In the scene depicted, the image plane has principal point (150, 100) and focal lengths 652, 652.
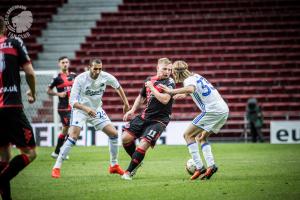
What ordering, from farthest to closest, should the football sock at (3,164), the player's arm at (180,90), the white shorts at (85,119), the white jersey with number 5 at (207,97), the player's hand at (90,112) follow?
1. the white shorts at (85,119)
2. the player's hand at (90,112)
3. the white jersey with number 5 at (207,97)
4. the player's arm at (180,90)
5. the football sock at (3,164)

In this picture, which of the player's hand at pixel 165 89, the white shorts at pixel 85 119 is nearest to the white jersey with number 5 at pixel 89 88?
the white shorts at pixel 85 119

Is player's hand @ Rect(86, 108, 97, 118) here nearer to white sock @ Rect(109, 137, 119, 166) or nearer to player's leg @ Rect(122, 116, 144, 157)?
player's leg @ Rect(122, 116, 144, 157)

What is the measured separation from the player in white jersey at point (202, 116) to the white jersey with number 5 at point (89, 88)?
5.34 feet

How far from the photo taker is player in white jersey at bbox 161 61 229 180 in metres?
10.8

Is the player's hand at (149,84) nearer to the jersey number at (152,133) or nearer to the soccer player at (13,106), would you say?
the jersey number at (152,133)

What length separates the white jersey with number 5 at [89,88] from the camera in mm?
11680

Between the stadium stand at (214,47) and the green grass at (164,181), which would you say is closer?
the green grass at (164,181)

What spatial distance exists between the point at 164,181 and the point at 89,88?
2450mm

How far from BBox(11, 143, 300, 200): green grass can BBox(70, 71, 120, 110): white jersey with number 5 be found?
4.41 ft

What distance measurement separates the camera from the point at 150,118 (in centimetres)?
1136

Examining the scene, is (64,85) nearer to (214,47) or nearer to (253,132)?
(253,132)

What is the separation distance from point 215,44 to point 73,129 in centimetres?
1806

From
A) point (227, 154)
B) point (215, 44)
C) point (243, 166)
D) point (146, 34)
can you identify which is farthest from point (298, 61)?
point (243, 166)

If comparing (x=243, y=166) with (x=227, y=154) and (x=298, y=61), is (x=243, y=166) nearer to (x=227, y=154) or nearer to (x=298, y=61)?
(x=227, y=154)
